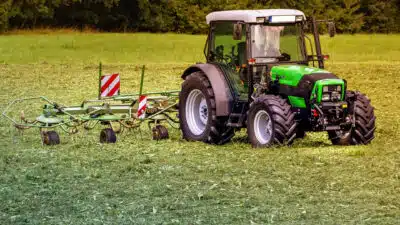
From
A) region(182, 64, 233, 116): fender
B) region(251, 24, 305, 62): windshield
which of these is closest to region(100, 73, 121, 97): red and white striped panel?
region(182, 64, 233, 116): fender

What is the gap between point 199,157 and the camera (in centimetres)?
1229

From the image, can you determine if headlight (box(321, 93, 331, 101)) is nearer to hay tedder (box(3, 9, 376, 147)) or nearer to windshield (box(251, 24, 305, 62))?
hay tedder (box(3, 9, 376, 147))

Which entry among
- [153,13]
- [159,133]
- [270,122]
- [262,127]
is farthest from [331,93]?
[153,13]

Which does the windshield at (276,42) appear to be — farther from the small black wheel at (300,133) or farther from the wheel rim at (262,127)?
the small black wheel at (300,133)

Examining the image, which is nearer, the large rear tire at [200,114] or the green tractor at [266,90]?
the green tractor at [266,90]

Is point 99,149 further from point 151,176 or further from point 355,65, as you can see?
point 355,65

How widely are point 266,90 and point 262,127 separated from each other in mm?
543

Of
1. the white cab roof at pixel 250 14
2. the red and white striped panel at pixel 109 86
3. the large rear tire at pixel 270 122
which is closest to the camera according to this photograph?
the large rear tire at pixel 270 122

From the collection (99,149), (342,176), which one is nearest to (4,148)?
(99,149)

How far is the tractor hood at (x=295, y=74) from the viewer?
12.7 metres

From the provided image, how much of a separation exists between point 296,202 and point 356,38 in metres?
41.0

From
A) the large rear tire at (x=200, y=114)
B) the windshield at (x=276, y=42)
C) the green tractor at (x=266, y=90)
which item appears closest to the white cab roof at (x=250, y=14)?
the green tractor at (x=266, y=90)

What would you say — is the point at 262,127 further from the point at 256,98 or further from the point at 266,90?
the point at 266,90

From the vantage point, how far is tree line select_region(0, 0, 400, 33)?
2068 inches
